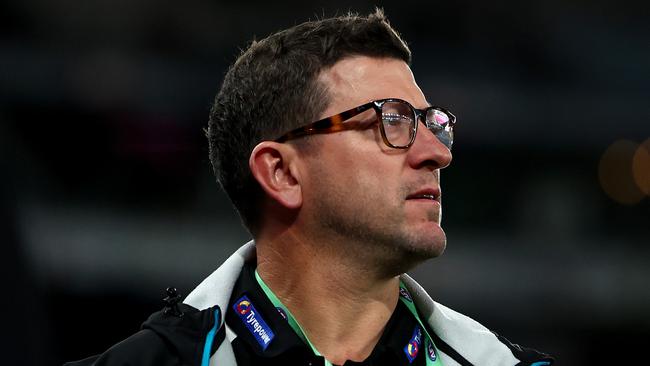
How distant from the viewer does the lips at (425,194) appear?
9.86 feet

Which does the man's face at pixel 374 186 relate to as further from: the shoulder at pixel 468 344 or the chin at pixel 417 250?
the shoulder at pixel 468 344

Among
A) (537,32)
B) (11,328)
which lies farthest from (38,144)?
(11,328)

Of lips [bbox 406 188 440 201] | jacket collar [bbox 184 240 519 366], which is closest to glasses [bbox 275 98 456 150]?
lips [bbox 406 188 440 201]

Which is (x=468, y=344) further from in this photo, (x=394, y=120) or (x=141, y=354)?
(x=141, y=354)

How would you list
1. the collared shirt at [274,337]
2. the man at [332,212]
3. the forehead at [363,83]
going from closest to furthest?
the collared shirt at [274,337] < the man at [332,212] < the forehead at [363,83]

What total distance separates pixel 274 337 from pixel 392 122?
0.78 m

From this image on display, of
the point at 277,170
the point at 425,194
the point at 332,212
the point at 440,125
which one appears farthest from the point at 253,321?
the point at 440,125

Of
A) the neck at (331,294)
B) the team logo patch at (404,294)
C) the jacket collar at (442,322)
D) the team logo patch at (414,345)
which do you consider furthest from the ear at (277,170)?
the team logo patch at (414,345)

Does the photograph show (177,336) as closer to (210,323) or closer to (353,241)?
(210,323)

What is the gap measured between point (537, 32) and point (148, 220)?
210 inches

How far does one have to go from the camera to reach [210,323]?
9.13ft

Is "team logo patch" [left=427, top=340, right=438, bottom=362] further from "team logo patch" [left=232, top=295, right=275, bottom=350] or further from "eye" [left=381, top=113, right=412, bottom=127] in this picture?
Answer: "eye" [left=381, top=113, right=412, bottom=127]

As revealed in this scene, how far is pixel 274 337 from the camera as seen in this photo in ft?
9.41

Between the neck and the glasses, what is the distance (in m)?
0.38
